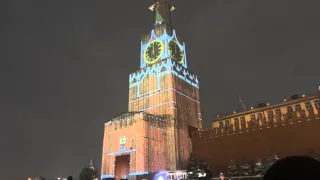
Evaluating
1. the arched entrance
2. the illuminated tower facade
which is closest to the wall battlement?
the illuminated tower facade

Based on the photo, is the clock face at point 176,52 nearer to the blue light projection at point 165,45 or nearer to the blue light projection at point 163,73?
the blue light projection at point 165,45

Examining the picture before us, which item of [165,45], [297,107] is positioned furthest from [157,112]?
[297,107]

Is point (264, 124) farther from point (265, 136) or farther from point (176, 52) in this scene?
point (176, 52)

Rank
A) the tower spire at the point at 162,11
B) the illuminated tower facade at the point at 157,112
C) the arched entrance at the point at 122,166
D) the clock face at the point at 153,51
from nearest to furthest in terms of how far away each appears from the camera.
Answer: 1. the illuminated tower facade at the point at 157,112
2. the arched entrance at the point at 122,166
3. the clock face at the point at 153,51
4. the tower spire at the point at 162,11

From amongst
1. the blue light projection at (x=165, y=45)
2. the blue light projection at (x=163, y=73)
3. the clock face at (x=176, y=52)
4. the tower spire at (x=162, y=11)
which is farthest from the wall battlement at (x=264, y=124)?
the tower spire at (x=162, y=11)

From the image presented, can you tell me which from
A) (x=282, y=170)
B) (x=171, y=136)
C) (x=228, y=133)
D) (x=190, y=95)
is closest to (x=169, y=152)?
(x=171, y=136)

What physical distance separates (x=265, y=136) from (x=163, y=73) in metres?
24.7

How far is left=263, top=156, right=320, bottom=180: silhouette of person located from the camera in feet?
5.56

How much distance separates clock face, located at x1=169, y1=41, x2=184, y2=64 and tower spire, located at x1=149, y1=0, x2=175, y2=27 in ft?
21.6

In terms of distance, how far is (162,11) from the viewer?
2650 inches

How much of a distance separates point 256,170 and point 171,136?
18209 millimetres

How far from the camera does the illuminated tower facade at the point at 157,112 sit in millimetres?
46719

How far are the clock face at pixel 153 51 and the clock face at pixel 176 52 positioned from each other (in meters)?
2.50

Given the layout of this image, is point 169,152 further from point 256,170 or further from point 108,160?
point 256,170
